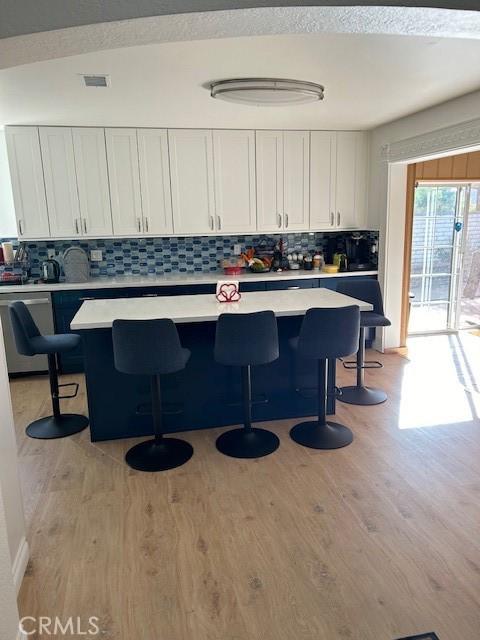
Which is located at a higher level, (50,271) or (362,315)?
(50,271)

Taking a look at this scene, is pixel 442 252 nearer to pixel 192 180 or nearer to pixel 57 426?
pixel 192 180

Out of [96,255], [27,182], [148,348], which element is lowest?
[148,348]

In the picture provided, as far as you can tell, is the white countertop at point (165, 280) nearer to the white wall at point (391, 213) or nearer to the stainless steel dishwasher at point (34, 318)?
the stainless steel dishwasher at point (34, 318)

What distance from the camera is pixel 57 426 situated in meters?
3.59

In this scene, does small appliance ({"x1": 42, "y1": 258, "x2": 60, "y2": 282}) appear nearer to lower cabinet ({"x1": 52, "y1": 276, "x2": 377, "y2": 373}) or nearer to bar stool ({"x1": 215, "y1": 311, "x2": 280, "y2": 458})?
lower cabinet ({"x1": 52, "y1": 276, "x2": 377, "y2": 373})

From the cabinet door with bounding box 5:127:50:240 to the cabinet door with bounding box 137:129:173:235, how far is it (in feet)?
3.28

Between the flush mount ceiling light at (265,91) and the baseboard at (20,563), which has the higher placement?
the flush mount ceiling light at (265,91)

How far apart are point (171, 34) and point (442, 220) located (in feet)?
16.5

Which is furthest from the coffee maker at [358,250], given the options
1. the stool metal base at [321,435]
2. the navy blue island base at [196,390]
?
the stool metal base at [321,435]

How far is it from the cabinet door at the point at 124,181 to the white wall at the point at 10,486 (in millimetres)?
3141

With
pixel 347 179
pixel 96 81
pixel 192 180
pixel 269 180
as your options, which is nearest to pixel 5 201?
pixel 192 180

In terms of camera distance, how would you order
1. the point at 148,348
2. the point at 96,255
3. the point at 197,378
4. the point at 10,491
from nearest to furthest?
the point at 10,491 → the point at 148,348 → the point at 197,378 → the point at 96,255

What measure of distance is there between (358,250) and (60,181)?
11.2ft

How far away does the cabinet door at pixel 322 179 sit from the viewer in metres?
5.30
